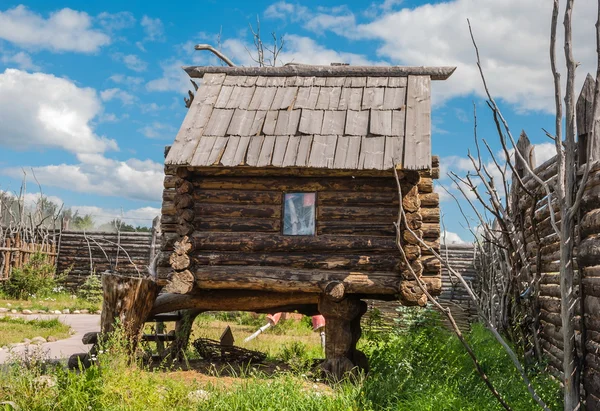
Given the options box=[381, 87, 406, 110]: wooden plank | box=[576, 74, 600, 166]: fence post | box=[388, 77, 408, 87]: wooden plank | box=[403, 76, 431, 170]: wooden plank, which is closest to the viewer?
box=[576, 74, 600, 166]: fence post

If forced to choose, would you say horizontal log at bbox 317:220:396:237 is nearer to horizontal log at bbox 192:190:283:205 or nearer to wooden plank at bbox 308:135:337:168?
horizontal log at bbox 192:190:283:205

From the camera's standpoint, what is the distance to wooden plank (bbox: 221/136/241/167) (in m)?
8.52

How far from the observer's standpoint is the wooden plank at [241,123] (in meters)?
9.14

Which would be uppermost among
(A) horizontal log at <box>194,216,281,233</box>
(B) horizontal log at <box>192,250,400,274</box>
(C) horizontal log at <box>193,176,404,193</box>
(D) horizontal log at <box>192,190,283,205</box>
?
(C) horizontal log at <box>193,176,404,193</box>

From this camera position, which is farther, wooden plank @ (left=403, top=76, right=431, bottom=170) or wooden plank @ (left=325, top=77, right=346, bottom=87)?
wooden plank @ (left=325, top=77, right=346, bottom=87)

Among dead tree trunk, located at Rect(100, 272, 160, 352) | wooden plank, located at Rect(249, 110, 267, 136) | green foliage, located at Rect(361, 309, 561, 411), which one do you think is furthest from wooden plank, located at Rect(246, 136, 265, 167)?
green foliage, located at Rect(361, 309, 561, 411)

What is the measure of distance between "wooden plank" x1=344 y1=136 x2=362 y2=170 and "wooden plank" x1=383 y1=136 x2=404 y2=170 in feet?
1.19

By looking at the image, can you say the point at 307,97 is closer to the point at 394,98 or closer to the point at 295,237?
the point at 394,98

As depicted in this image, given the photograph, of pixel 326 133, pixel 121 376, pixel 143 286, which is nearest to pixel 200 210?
pixel 143 286

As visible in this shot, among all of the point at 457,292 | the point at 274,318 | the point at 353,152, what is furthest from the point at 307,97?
the point at 457,292

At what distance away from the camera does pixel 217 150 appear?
8.78 meters

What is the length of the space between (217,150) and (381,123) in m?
2.34

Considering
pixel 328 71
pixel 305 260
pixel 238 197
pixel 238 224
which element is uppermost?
pixel 328 71

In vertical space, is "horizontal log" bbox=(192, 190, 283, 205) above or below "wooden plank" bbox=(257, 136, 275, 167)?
below
